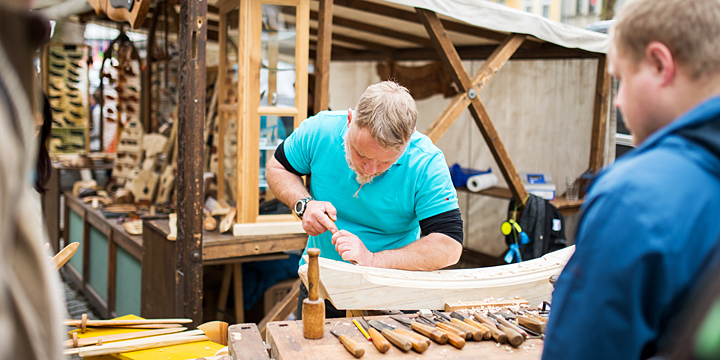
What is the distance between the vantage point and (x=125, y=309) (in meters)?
4.59

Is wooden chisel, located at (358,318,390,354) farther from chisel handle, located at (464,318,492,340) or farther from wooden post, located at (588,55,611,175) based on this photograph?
wooden post, located at (588,55,611,175)

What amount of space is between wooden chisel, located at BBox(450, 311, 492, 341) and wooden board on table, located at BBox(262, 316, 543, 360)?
0.02 metres

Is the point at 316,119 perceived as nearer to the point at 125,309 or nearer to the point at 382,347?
the point at 382,347

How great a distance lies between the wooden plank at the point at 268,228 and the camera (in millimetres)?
3521

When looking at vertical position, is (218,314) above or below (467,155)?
below

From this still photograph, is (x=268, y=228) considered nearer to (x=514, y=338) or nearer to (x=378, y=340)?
(x=378, y=340)

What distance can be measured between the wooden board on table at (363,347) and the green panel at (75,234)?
15.3ft

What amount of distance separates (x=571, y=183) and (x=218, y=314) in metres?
4.18

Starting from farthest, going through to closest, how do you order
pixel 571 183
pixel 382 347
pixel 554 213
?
1. pixel 571 183
2. pixel 554 213
3. pixel 382 347

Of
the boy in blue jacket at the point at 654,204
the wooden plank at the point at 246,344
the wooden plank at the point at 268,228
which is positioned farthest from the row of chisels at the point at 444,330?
the wooden plank at the point at 268,228

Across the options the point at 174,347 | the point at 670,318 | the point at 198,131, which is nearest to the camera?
the point at 670,318

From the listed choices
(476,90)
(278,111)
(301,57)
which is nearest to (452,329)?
(278,111)

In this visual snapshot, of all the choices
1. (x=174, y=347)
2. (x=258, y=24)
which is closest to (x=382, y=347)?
(x=174, y=347)

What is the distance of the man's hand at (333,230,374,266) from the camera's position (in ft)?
7.12
